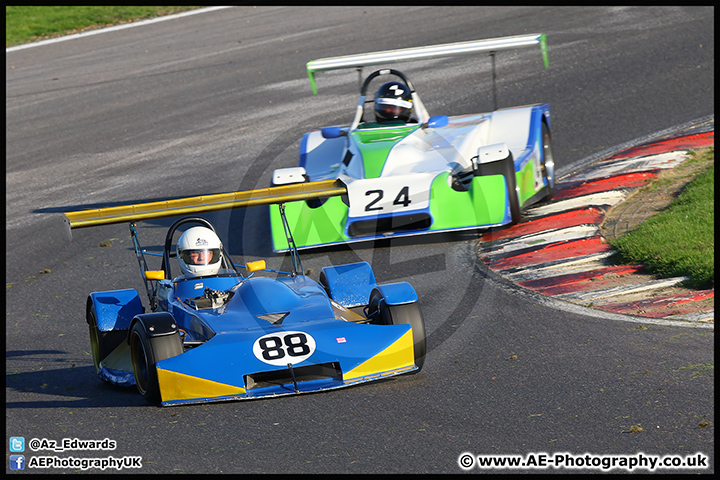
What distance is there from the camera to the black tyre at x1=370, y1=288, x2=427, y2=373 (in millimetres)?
5832

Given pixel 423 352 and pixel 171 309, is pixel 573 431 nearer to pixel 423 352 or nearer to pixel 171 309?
pixel 423 352

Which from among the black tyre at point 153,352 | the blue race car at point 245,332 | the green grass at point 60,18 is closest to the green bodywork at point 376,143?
the blue race car at point 245,332

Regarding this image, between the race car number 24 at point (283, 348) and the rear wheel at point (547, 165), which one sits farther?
the rear wheel at point (547, 165)

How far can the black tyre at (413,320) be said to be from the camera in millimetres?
5832

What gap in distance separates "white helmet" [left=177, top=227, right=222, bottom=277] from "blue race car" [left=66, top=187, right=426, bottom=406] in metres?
0.01

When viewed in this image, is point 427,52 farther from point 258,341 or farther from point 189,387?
point 189,387

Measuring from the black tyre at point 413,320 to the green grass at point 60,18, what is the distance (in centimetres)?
1739

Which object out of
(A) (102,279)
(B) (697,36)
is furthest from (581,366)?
(B) (697,36)

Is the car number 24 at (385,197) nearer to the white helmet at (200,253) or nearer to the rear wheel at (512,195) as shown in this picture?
the rear wheel at (512,195)

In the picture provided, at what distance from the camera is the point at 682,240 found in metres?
8.05

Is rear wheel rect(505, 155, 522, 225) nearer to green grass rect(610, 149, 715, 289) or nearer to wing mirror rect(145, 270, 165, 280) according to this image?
green grass rect(610, 149, 715, 289)

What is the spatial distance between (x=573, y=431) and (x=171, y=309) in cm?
291

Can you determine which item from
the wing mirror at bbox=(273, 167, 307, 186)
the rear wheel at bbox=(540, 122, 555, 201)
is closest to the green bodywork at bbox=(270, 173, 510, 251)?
the wing mirror at bbox=(273, 167, 307, 186)

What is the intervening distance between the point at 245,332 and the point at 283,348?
328 mm
